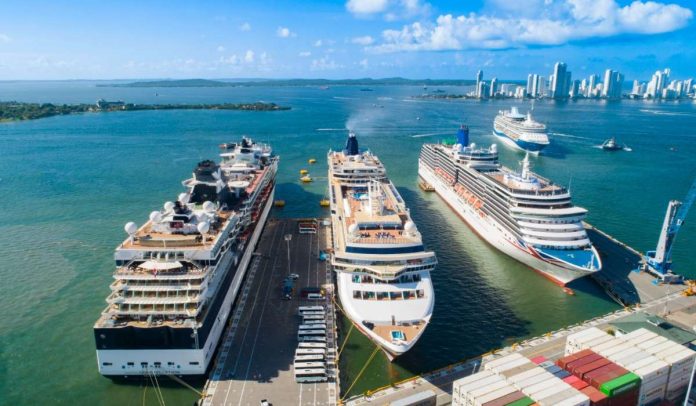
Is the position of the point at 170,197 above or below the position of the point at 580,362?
below

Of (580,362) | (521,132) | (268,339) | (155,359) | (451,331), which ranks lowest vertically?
(451,331)

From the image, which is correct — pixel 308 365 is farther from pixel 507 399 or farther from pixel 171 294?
pixel 507 399

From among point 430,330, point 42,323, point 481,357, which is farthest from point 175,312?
point 481,357

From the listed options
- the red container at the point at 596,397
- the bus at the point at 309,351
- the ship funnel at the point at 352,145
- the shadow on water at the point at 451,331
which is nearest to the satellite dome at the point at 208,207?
the bus at the point at 309,351

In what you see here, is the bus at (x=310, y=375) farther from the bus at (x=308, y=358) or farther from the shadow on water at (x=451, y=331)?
the shadow on water at (x=451, y=331)

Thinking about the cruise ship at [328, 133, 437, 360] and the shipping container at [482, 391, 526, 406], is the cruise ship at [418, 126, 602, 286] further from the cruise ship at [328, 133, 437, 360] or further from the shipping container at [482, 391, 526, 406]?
the shipping container at [482, 391, 526, 406]

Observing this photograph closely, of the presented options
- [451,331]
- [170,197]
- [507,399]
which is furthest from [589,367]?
[170,197]

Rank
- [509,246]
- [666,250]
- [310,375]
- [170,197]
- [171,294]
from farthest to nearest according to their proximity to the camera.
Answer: [170,197], [509,246], [666,250], [171,294], [310,375]

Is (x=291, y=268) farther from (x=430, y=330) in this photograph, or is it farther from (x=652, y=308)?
(x=652, y=308)
